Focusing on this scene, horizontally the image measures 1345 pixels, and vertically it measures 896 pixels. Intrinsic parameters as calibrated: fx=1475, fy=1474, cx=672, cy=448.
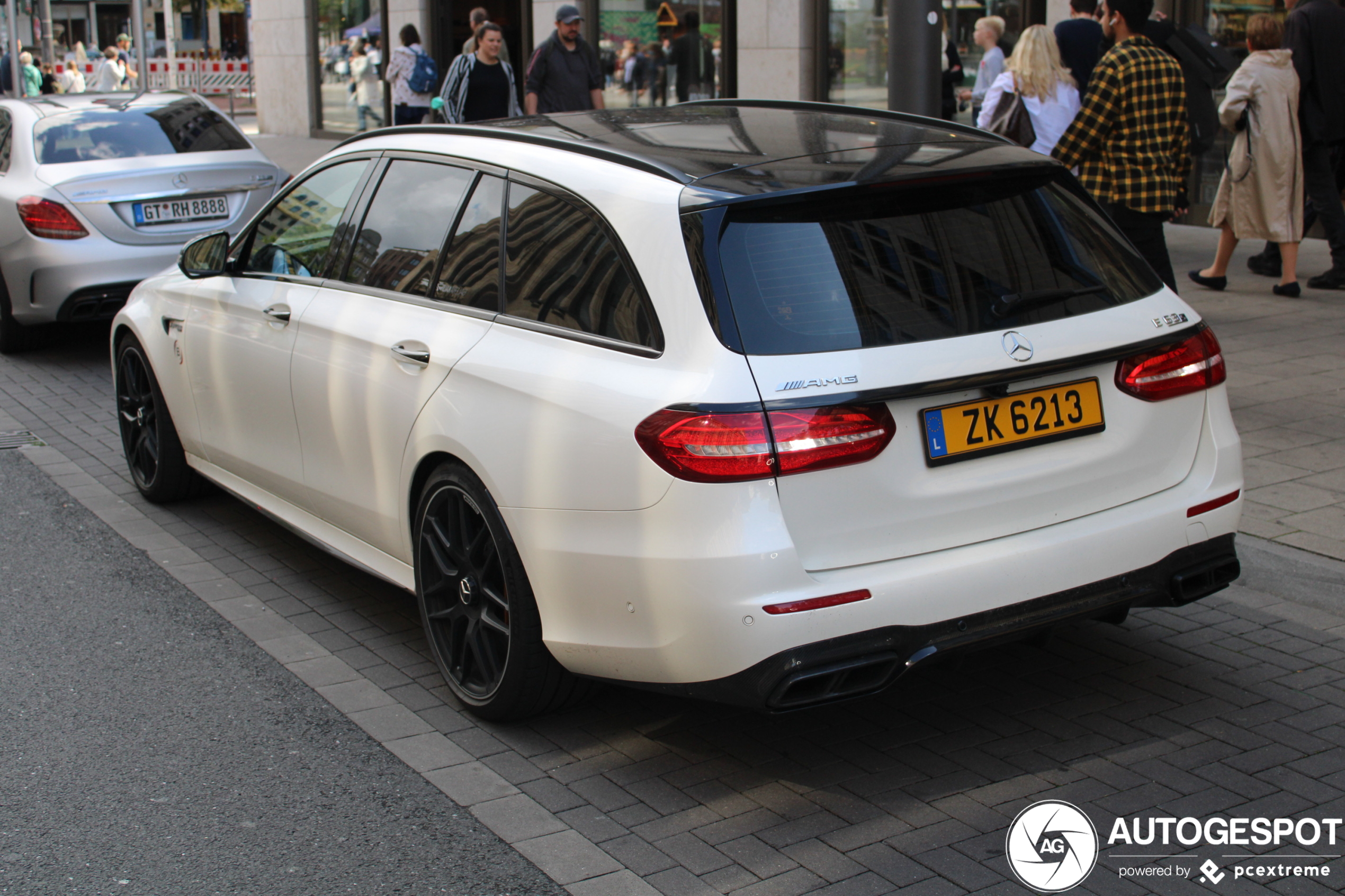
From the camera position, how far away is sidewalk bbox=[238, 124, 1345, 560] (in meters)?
5.52

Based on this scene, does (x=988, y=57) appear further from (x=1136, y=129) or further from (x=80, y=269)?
(x=80, y=269)

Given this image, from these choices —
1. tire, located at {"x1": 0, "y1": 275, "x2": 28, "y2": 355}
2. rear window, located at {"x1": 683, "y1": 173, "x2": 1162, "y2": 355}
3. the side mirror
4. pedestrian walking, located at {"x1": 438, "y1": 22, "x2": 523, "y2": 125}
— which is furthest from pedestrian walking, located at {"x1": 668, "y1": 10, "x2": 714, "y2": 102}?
rear window, located at {"x1": 683, "y1": 173, "x2": 1162, "y2": 355}

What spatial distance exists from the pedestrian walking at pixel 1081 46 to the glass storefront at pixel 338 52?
16.9 meters

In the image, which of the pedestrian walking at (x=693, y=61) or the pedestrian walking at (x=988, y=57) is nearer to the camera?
the pedestrian walking at (x=988, y=57)

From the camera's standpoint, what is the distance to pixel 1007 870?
3254mm

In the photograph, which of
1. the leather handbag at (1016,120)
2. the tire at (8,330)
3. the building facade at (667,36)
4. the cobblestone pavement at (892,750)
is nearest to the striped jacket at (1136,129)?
the leather handbag at (1016,120)

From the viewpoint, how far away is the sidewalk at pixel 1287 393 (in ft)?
18.1

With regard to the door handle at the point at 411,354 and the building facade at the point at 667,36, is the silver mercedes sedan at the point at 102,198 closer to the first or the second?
the building facade at the point at 667,36

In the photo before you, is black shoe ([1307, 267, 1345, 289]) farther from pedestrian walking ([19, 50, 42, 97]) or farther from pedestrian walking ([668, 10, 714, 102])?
pedestrian walking ([19, 50, 42, 97])

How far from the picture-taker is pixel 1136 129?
25.1ft

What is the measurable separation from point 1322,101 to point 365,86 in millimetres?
18083

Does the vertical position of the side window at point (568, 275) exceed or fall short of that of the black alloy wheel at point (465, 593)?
it exceeds it

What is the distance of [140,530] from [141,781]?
2495 millimetres

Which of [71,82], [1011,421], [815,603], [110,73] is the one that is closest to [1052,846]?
[815,603]
